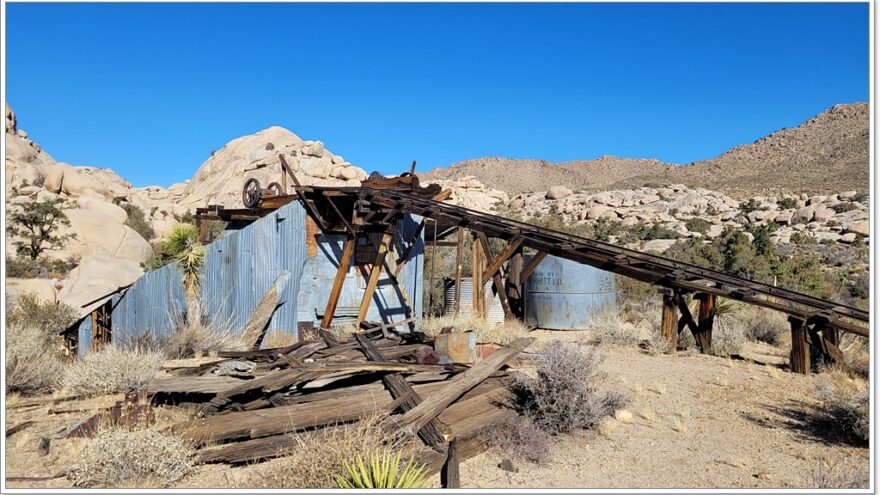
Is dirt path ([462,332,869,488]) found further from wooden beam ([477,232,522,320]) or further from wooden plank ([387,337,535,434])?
wooden beam ([477,232,522,320])

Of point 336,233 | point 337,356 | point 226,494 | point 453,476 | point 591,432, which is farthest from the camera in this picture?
point 336,233

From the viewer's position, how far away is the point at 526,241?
11398 mm

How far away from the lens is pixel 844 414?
6.75m

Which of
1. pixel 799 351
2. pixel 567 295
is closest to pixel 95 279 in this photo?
pixel 567 295

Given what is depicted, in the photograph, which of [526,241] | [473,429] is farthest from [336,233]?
[473,429]

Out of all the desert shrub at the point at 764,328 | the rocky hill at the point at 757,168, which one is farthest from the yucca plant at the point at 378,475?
the rocky hill at the point at 757,168

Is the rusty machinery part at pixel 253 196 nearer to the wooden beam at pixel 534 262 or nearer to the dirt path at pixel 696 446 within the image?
the wooden beam at pixel 534 262

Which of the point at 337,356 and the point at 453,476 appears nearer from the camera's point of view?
the point at 453,476

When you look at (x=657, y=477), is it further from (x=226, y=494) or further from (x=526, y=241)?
(x=526, y=241)

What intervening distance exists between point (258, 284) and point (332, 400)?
283 inches

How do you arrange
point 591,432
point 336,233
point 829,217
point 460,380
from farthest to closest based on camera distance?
point 829,217 < point 336,233 < point 460,380 < point 591,432

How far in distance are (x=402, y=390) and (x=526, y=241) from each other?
16.7 feet

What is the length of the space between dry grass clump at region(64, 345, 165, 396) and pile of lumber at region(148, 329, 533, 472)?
0.49m

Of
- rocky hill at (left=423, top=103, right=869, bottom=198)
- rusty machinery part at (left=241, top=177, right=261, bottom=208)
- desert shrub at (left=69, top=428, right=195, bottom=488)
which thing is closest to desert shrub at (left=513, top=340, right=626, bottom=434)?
desert shrub at (left=69, top=428, right=195, bottom=488)
